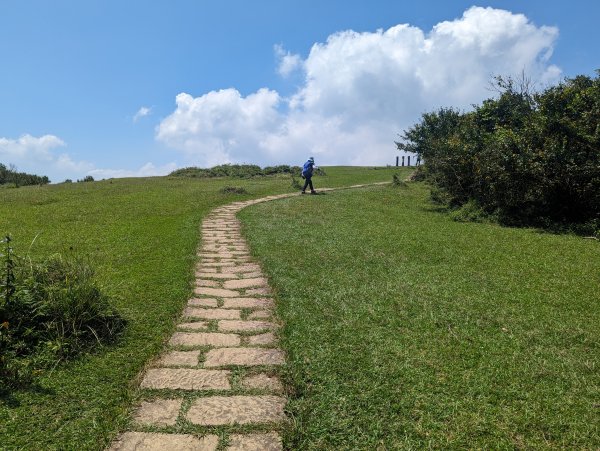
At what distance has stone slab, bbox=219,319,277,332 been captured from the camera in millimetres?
4273

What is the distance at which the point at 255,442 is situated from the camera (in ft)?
8.63

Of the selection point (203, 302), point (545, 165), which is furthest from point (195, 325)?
point (545, 165)

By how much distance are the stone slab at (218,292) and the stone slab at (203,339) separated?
1.16m

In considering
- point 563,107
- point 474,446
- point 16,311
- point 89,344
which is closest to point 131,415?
point 89,344

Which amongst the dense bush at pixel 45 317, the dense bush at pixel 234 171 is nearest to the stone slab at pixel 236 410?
the dense bush at pixel 45 317

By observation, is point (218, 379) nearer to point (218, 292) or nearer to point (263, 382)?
point (263, 382)

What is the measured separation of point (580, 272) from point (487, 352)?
3.78 meters

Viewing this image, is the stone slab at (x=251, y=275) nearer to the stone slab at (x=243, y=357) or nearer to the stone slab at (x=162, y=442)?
the stone slab at (x=243, y=357)

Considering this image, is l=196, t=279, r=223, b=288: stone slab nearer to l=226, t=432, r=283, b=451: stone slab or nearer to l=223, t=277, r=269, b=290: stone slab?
l=223, t=277, r=269, b=290: stone slab

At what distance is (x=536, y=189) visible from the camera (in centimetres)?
1146

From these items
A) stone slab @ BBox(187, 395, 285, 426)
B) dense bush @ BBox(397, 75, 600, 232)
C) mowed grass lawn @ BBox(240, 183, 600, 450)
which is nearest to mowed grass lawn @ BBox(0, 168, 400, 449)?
stone slab @ BBox(187, 395, 285, 426)

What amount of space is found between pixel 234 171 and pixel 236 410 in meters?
28.9

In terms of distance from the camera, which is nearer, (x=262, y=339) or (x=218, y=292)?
(x=262, y=339)

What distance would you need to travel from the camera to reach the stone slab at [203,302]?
493 centimetres
